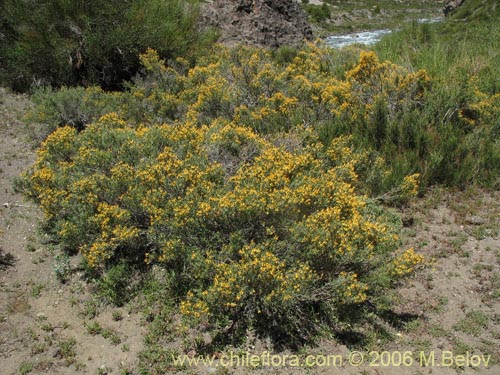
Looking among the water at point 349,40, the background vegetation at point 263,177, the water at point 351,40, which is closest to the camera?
the background vegetation at point 263,177

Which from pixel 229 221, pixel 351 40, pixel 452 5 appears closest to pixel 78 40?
pixel 229 221

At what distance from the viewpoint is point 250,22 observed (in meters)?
11.5

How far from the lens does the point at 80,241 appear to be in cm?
447

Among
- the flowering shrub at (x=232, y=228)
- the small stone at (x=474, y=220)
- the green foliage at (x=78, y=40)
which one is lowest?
the small stone at (x=474, y=220)

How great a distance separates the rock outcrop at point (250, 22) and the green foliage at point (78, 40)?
8.16 feet

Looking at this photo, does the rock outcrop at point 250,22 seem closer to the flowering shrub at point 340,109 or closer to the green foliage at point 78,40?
the green foliage at point 78,40

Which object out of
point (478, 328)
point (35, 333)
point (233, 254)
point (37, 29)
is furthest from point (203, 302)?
point (37, 29)

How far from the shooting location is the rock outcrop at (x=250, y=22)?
11.4 metres

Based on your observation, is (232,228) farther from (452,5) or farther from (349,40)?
(452,5)

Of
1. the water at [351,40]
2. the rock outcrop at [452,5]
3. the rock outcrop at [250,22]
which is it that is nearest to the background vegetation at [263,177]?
the rock outcrop at [250,22]

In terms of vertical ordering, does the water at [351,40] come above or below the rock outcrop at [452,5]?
below

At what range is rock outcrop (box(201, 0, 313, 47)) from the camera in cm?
1143

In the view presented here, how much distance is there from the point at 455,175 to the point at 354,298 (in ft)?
9.26

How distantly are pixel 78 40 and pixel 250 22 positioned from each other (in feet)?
14.6
